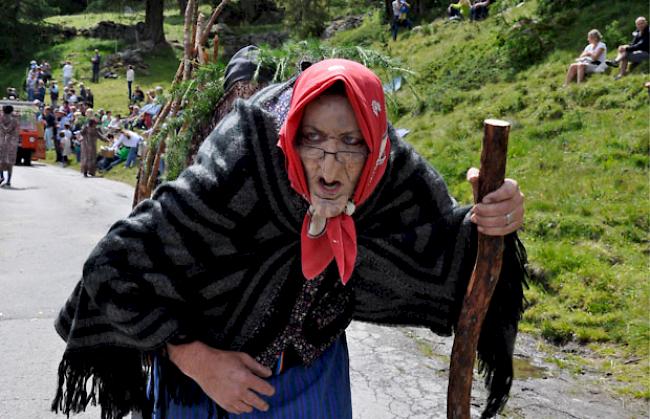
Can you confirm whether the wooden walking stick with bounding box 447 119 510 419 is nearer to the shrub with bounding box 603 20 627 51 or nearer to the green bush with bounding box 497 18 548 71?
the shrub with bounding box 603 20 627 51

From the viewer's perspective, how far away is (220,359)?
263 centimetres

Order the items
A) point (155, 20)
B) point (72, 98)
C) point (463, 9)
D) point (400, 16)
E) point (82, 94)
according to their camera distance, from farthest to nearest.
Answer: point (155, 20) < point (82, 94) < point (72, 98) < point (400, 16) < point (463, 9)

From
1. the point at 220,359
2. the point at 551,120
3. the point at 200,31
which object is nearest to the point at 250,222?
the point at 220,359

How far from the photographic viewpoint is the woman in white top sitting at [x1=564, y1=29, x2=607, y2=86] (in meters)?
13.3

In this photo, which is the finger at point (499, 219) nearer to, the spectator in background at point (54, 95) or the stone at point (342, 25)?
the stone at point (342, 25)

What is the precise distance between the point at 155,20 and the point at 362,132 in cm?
4051

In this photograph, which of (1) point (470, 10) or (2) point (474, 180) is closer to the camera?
(2) point (474, 180)

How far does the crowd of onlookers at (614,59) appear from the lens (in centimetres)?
1277

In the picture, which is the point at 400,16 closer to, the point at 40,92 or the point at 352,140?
the point at 40,92

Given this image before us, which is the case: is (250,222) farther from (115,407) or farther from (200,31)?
(200,31)

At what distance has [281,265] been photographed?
268 cm

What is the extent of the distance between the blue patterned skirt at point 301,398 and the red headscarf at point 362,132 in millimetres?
401

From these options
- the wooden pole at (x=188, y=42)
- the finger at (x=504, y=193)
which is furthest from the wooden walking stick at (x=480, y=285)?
the wooden pole at (x=188, y=42)

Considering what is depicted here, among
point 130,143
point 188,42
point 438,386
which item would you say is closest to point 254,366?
point 188,42
